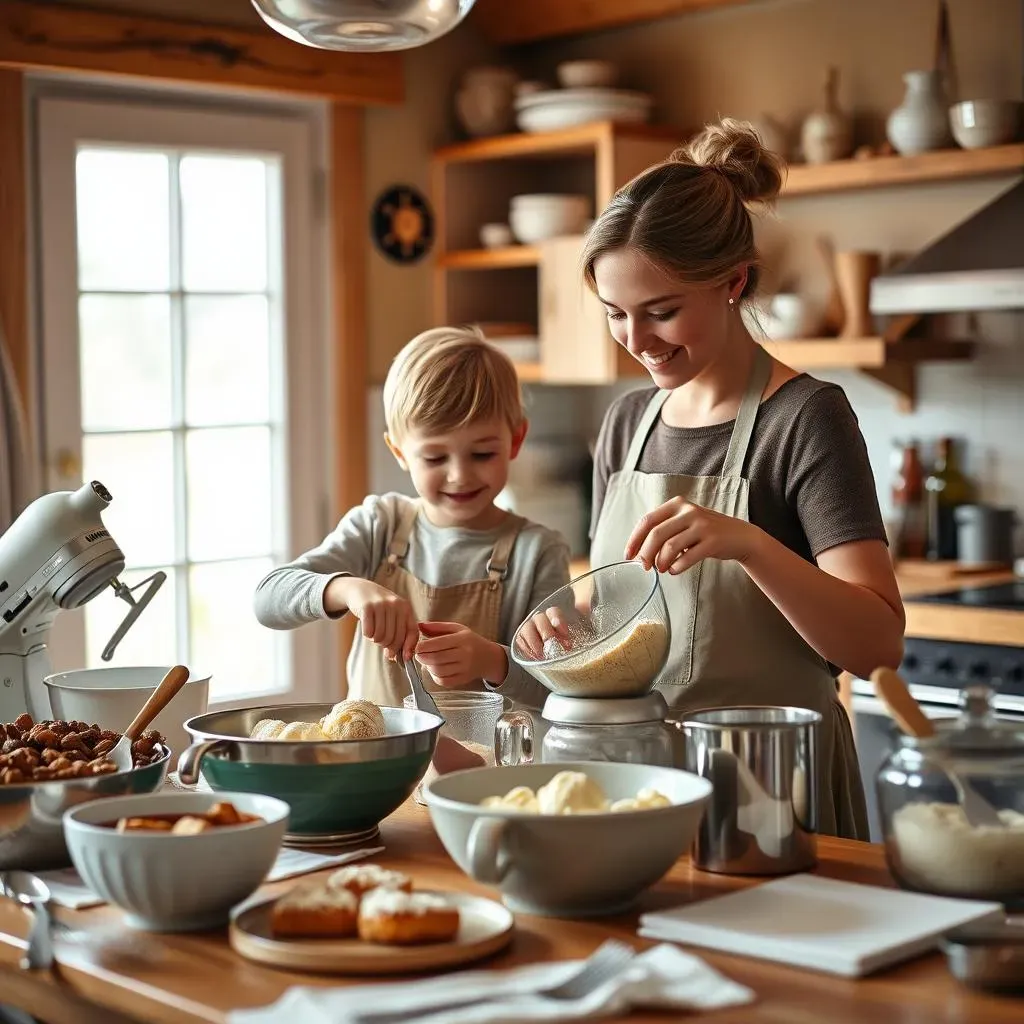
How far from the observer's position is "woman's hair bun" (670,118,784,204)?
205 cm

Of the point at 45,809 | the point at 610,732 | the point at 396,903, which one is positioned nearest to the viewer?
the point at 396,903

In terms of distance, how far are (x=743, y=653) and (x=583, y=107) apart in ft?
8.44

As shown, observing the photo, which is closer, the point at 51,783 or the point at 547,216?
the point at 51,783

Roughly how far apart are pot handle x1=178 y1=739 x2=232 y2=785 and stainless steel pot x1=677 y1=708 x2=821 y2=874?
46 centimetres

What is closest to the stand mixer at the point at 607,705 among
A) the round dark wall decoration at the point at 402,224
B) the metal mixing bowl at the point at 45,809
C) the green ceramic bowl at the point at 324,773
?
the green ceramic bowl at the point at 324,773

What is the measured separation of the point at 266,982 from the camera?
3.83 ft

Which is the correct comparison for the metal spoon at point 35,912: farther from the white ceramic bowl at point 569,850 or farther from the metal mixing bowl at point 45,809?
the white ceramic bowl at point 569,850

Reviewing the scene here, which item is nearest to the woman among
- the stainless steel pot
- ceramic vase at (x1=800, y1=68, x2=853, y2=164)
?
the stainless steel pot

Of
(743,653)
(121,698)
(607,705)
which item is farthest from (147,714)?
(743,653)

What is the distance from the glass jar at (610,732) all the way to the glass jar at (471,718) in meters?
0.13

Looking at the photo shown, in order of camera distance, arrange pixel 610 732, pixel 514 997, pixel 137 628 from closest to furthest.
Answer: pixel 514 997
pixel 610 732
pixel 137 628

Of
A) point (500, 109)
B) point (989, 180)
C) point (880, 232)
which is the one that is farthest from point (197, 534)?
point (989, 180)

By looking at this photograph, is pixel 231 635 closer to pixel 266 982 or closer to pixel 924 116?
pixel 924 116

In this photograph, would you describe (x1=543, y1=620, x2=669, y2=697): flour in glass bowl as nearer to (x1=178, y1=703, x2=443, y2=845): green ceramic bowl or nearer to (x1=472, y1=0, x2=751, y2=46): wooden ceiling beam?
(x1=178, y1=703, x2=443, y2=845): green ceramic bowl
